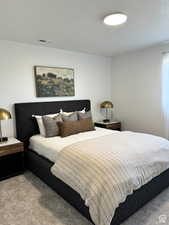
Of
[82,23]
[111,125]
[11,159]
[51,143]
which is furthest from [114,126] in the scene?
[82,23]

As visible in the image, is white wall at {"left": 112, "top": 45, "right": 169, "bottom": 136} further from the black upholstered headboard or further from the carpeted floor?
the carpeted floor

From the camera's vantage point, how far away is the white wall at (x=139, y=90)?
3750 mm

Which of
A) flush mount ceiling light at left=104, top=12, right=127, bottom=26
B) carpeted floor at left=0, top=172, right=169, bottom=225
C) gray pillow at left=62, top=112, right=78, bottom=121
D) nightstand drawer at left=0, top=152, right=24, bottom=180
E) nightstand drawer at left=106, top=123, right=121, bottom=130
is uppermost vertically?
flush mount ceiling light at left=104, top=12, right=127, bottom=26

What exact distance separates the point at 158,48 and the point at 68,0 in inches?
103

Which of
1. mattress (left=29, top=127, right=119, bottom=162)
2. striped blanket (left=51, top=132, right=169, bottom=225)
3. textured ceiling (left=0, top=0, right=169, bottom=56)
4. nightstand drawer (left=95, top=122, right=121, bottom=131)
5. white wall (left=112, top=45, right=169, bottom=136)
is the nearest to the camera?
striped blanket (left=51, top=132, right=169, bottom=225)

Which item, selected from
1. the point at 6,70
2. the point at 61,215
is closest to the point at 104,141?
the point at 61,215

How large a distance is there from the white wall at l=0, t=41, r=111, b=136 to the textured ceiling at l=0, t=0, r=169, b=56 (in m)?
0.21

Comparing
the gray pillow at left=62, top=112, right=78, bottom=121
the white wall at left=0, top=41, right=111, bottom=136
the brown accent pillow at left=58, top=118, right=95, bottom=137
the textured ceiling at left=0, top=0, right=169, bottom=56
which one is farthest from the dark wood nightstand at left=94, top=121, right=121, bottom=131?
the textured ceiling at left=0, top=0, right=169, bottom=56

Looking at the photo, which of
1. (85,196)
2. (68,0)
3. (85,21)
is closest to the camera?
(85,196)

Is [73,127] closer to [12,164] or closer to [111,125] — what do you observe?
[12,164]

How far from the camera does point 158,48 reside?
3.64m

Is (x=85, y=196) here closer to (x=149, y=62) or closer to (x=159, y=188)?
(x=159, y=188)

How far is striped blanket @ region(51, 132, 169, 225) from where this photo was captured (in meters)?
1.58

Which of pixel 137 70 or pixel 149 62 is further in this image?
pixel 137 70
